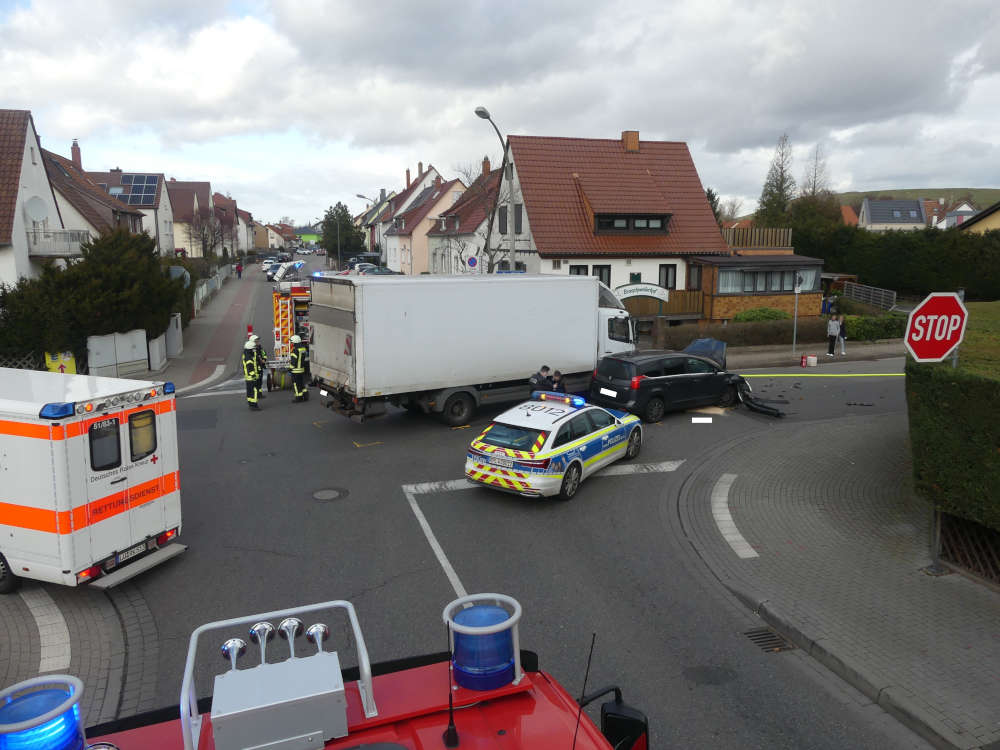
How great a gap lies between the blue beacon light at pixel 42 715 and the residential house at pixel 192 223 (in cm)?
7185

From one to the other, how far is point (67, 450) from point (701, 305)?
95.8 feet

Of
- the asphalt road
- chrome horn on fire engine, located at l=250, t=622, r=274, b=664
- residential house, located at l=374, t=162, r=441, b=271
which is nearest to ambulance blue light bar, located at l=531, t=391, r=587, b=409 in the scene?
the asphalt road

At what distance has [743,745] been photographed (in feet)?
19.8

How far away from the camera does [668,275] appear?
34.7 m

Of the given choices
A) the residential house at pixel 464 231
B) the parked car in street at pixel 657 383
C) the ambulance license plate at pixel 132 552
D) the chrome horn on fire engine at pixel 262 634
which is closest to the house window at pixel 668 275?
the residential house at pixel 464 231

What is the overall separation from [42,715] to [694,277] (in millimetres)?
33756

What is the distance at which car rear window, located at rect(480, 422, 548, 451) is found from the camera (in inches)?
468

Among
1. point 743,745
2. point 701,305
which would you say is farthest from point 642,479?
point 701,305

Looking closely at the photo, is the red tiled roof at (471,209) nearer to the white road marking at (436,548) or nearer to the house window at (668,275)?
the house window at (668,275)

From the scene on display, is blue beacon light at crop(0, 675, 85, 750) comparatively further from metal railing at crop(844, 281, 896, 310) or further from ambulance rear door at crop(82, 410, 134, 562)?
metal railing at crop(844, 281, 896, 310)

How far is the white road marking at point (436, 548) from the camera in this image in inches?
354

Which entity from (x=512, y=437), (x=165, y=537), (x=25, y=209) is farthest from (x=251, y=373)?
(x=25, y=209)

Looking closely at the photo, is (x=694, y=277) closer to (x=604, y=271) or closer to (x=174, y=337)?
(x=604, y=271)

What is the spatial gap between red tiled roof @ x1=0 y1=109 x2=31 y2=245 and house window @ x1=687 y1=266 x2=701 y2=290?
88.7ft
